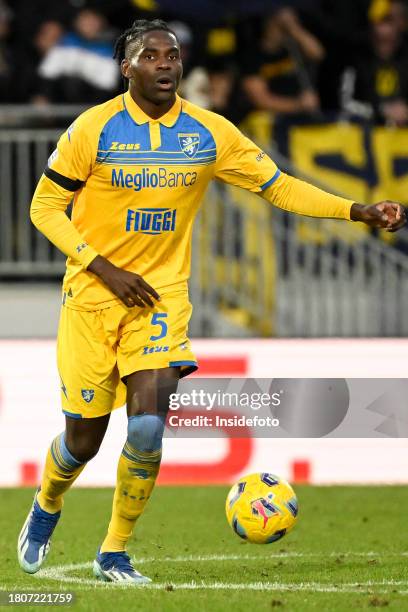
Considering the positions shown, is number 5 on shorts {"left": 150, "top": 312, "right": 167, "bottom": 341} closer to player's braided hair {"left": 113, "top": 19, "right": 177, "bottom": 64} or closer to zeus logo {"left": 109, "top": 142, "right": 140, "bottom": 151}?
zeus logo {"left": 109, "top": 142, "right": 140, "bottom": 151}

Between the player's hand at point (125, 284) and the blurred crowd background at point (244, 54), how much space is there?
21.7 feet

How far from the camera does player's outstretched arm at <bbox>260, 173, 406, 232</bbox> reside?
6.96 metres

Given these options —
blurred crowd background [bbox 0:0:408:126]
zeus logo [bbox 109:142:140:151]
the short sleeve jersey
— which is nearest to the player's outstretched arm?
the short sleeve jersey

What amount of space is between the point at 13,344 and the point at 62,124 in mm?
2500

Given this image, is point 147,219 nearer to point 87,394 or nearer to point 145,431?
point 87,394

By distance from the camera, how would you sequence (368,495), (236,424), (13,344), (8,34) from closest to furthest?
(236,424), (368,495), (13,344), (8,34)

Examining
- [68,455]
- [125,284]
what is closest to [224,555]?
[68,455]

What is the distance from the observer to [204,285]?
520 inches

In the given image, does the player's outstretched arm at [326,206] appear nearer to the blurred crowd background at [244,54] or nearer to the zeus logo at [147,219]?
the zeus logo at [147,219]

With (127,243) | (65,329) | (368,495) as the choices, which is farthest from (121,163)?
(368,495)

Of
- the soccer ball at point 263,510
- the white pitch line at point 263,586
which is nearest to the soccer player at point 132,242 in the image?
the white pitch line at point 263,586

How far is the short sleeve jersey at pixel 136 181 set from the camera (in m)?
6.93

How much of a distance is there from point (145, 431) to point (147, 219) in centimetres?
102

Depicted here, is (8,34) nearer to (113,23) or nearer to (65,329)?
(113,23)
